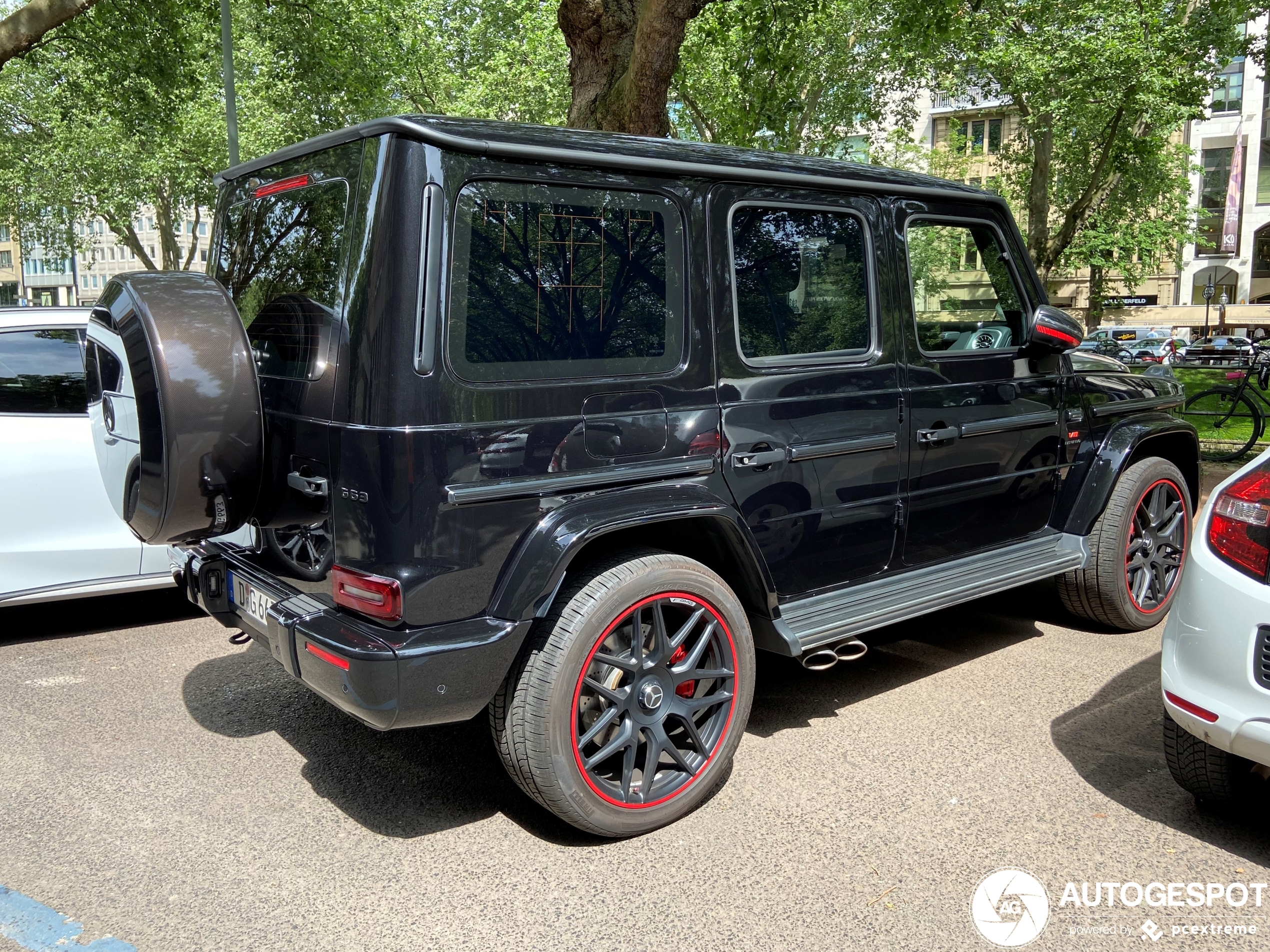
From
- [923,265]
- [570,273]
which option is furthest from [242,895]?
[923,265]

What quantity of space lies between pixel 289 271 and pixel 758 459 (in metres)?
1.69

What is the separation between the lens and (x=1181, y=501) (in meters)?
5.16

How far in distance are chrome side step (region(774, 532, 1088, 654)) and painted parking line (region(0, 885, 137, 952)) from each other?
87.1 inches

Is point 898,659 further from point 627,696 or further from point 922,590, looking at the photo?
point 627,696

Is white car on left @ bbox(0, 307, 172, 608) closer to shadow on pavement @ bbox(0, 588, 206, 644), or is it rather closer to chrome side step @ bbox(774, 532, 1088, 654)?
shadow on pavement @ bbox(0, 588, 206, 644)

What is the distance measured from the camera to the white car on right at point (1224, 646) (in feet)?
9.02

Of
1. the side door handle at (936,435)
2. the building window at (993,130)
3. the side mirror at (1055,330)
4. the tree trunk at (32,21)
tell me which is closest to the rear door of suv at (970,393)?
the side door handle at (936,435)

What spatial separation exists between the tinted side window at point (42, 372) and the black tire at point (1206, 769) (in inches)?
190

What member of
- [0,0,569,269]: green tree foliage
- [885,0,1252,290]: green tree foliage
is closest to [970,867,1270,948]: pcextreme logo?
[885,0,1252,290]: green tree foliage

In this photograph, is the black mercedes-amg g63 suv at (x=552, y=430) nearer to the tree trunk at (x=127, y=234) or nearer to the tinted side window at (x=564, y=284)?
the tinted side window at (x=564, y=284)

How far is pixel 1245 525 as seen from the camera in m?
2.89

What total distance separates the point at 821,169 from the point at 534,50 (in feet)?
64.6

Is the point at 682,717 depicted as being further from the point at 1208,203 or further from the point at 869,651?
the point at 1208,203

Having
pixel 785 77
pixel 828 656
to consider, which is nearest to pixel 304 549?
pixel 828 656
